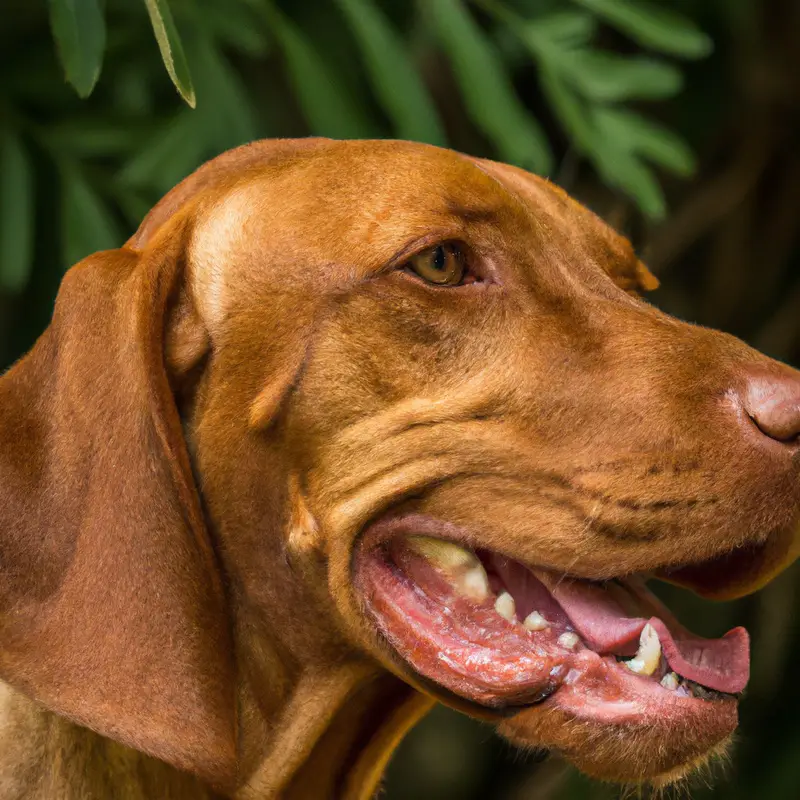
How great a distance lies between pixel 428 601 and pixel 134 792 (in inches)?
23.4

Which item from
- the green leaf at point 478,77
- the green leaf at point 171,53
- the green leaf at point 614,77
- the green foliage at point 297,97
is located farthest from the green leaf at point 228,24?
the green leaf at point 171,53

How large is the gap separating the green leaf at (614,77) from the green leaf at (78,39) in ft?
5.48

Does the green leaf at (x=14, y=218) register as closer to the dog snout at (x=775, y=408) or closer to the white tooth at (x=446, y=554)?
the white tooth at (x=446, y=554)

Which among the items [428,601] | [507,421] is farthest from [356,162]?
[428,601]

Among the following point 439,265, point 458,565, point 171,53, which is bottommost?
point 458,565

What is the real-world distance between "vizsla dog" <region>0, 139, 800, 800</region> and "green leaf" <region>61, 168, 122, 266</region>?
1.09m

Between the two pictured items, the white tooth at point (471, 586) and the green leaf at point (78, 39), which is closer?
the white tooth at point (471, 586)

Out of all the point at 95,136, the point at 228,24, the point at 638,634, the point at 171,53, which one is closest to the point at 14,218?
the point at 95,136

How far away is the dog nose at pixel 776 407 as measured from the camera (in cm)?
205

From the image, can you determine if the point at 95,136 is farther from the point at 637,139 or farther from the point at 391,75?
the point at 637,139

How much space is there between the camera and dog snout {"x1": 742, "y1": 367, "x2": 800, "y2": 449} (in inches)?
80.7

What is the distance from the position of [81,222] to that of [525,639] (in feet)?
6.07

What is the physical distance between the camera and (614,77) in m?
3.67

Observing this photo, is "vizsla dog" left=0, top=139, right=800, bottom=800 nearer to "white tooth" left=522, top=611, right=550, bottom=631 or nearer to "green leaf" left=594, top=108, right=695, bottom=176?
"white tooth" left=522, top=611, right=550, bottom=631
